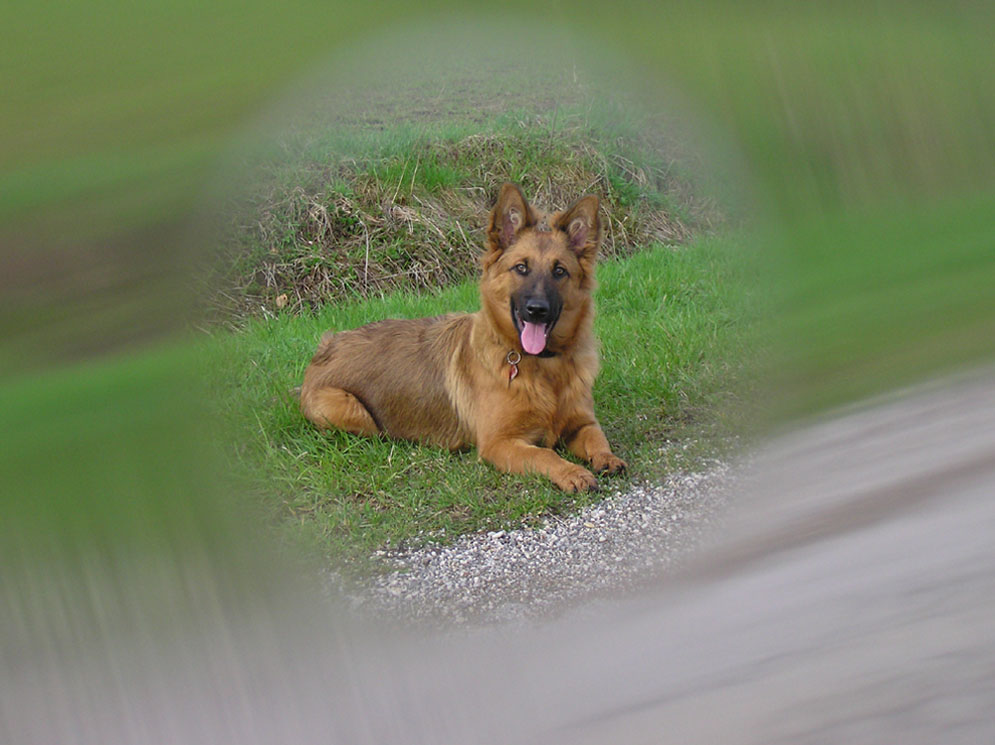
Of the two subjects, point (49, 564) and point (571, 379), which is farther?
point (571, 379)

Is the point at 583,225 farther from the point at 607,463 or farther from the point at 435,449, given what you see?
the point at 435,449

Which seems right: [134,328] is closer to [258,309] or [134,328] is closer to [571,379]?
[258,309]

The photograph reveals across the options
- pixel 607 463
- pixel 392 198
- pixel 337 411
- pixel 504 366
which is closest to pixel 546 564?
pixel 392 198

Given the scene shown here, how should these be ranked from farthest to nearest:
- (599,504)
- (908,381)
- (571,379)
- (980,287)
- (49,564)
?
(571,379), (599,504), (980,287), (908,381), (49,564)

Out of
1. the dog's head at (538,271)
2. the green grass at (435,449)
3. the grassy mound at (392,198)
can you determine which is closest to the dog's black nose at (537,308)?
the dog's head at (538,271)

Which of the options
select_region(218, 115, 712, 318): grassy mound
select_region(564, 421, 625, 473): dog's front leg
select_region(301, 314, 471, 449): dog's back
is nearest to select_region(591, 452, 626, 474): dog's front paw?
select_region(564, 421, 625, 473): dog's front leg

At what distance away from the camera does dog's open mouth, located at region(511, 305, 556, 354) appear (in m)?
2.89

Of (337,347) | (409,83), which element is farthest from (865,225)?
(337,347)

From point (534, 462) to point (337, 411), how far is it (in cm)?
54

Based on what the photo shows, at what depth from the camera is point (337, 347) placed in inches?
107

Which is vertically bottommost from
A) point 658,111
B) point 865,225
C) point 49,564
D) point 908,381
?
point 908,381

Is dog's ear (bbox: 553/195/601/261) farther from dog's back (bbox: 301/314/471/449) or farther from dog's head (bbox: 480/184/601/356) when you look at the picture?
dog's back (bbox: 301/314/471/449)

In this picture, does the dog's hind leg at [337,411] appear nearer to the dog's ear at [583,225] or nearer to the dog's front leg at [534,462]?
the dog's front leg at [534,462]

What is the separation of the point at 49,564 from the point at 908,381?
1.31 m
